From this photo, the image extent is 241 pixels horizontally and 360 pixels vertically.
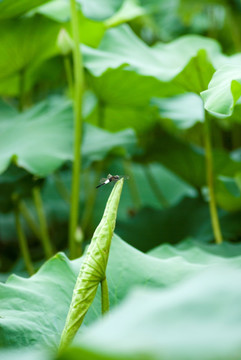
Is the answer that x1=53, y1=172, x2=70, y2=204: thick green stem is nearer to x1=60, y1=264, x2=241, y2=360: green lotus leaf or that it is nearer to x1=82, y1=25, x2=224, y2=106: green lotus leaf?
x1=82, y1=25, x2=224, y2=106: green lotus leaf

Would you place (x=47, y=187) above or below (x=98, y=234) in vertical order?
below

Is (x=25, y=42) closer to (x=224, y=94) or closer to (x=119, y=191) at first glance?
(x=224, y=94)

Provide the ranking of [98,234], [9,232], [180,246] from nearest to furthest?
[98,234], [180,246], [9,232]

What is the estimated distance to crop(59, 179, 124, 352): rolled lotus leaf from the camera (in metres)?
0.53

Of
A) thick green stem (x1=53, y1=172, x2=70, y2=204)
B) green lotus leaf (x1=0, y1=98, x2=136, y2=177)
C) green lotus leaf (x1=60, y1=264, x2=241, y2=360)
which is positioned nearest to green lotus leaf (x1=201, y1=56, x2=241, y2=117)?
green lotus leaf (x1=60, y1=264, x2=241, y2=360)

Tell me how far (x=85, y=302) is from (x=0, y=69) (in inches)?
37.9

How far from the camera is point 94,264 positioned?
0.54 meters

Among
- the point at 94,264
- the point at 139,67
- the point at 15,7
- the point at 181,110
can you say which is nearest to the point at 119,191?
the point at 94,264

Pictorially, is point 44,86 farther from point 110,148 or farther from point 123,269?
point 123,269

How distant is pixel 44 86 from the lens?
7.89 feet

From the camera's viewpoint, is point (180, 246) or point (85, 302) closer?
point (85, 302)

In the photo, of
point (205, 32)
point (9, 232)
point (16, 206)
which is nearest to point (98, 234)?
point (16, 206)

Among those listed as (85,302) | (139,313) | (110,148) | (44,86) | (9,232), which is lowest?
(9,232)

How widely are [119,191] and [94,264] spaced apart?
0.26ft
